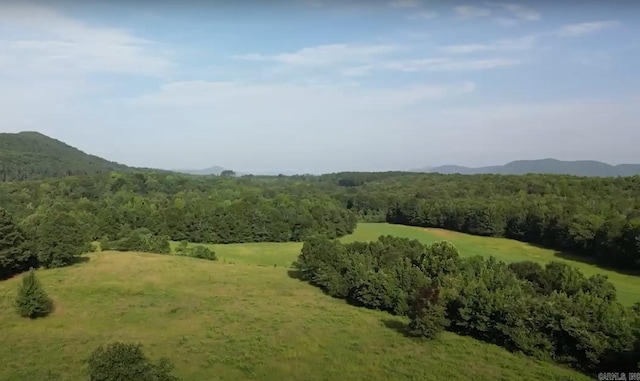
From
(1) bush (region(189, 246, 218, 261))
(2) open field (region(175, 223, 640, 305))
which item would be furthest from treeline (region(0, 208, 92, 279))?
(2) open field (region(175, 223, 640, 305))

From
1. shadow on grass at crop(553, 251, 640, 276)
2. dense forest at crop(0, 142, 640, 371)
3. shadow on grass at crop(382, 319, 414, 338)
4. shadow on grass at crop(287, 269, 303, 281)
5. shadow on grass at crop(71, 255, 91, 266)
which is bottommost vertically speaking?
shadow on grass at crop(382, 319, 414, 338)

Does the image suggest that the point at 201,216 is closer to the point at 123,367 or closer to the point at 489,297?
the point at 489,297

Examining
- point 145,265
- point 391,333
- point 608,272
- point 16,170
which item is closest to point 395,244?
point 391,333

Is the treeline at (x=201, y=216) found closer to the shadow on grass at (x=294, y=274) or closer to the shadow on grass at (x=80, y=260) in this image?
the shadow on grass at (x=80, y=260)

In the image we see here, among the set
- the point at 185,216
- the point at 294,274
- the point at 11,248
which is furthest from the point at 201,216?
the point at 11,248

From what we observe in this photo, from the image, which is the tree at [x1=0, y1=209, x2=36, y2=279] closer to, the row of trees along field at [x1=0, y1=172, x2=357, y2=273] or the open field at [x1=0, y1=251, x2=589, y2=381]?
the open field at [x1=0, y1=251, x2=589, y2=381]

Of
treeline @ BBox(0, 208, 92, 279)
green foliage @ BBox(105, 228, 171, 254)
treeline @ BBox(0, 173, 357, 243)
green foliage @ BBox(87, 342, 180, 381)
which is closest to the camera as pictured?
green foliage @ BBox(87, 342, 180, 381)

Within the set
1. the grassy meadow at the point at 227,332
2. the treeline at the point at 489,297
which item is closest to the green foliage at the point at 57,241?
the grassy meadow at the point at 227,332
